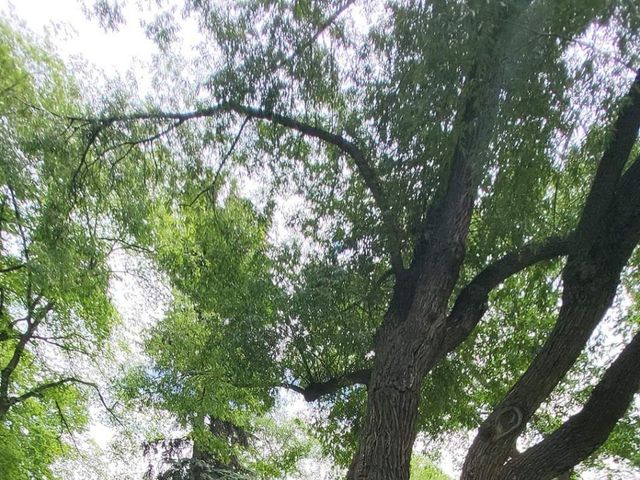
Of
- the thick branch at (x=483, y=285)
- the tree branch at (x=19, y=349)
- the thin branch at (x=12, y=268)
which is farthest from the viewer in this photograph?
the tree branch at (x=19, y=349)

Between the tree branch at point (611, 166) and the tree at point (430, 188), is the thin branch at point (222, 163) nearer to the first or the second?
the tree at point (430, 188)

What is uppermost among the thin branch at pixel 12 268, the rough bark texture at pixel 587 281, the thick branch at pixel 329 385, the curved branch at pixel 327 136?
the thin branch at pixel 12 268

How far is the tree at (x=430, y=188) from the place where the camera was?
10.9 feet

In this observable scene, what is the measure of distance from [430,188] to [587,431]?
2.18m

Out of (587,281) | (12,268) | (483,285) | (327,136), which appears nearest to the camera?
(587,281)

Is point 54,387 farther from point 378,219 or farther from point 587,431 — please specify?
point 587,431

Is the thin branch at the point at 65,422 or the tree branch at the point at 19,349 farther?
the thin branch at the point at 65,422

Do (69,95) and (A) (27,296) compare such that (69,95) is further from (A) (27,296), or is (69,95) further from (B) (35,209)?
(A) (27,296)

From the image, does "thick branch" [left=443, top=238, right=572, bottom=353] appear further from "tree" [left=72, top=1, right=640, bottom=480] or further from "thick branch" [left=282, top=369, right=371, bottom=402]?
"thick branch" [left=282, top=369, right=371, bottom=402]

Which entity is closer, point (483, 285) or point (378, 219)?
point (483, 285)

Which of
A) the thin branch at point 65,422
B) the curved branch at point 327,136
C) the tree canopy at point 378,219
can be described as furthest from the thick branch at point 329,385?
the thin branch at point 65,422

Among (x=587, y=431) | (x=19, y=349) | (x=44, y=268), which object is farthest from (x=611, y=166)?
(x=19, y=349)

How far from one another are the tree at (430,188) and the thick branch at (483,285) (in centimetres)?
1

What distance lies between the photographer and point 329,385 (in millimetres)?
5895
